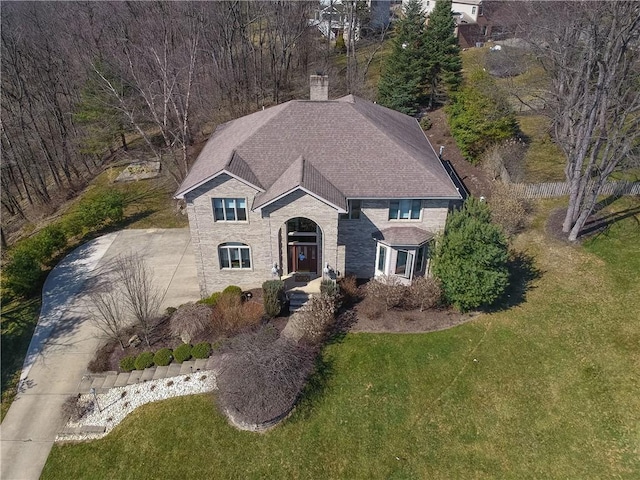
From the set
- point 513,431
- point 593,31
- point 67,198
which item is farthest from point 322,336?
point 67,198

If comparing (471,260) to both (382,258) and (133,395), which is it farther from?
(133,395)

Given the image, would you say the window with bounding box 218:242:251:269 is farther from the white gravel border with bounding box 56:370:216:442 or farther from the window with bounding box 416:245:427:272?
the window with bounding box 416:245:427:272

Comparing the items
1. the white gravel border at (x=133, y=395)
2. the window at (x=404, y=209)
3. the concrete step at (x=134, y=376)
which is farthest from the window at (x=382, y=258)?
the concrete step at (x=134, y=376)

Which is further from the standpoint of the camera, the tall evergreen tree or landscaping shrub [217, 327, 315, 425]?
the tall evergreen tree

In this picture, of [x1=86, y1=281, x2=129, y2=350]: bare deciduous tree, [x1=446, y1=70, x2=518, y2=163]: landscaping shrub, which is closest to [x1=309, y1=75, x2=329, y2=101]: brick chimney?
[x1=446, y1=70, x2=518, y2=163]: landscaping shrub

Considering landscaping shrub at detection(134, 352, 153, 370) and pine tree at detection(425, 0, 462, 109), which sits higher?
pine tree at detection(425, 0, 462, 109)

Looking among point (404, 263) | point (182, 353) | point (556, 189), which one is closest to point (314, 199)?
point (404, 263)

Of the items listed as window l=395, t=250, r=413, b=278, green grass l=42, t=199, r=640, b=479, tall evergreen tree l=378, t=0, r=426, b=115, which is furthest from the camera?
tall evergreen tree l=378, t=0, r=426, b=115
